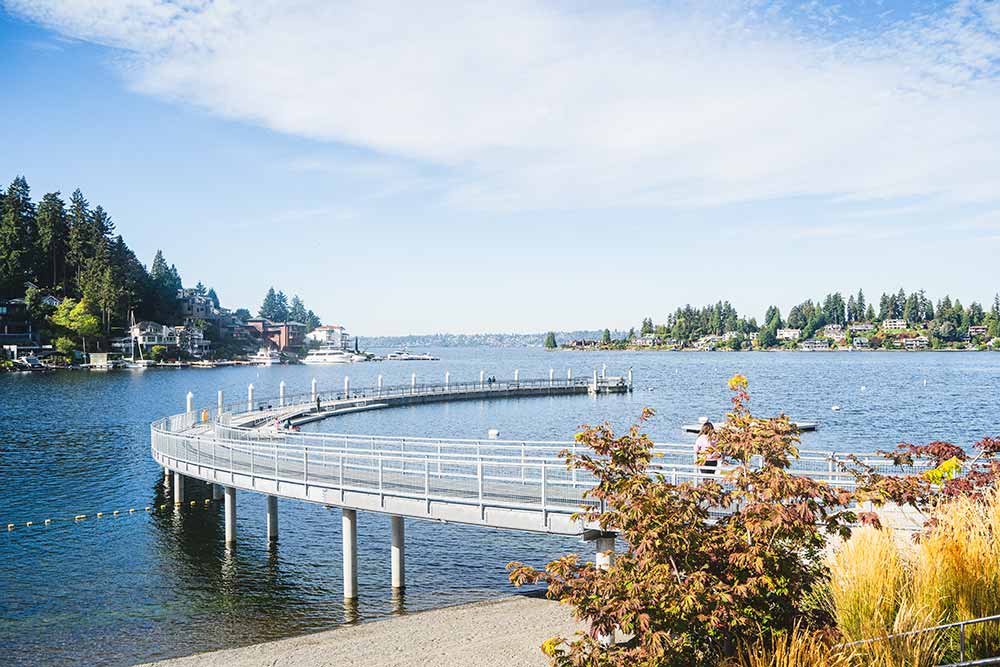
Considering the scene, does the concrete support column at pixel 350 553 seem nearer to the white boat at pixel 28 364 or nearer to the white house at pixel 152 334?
the white boat at pixel 28 364

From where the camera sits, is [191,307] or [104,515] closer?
[104,515]

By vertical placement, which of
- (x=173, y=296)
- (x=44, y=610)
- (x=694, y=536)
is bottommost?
(x=44, y=610)

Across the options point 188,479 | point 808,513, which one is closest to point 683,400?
point 188,479

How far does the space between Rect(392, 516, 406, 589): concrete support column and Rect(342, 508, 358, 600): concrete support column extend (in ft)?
3.16

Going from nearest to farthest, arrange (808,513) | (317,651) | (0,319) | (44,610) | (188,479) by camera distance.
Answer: (808,513)
(317,651)
(44,610)
(188,479)
(0,319)

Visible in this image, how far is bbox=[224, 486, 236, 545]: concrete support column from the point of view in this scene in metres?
24.9

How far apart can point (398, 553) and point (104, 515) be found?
48.8 ft

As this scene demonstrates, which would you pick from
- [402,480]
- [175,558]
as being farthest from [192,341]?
[402,480]

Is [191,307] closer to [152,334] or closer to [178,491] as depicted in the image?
[152,334]

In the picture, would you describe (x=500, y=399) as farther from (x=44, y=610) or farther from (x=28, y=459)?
(x=44, y=610)

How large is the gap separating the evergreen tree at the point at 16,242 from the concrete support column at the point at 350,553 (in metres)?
142

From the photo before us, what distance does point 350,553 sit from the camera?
19.9 m

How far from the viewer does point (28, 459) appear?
135 feet

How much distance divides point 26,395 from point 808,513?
90.7 meters
